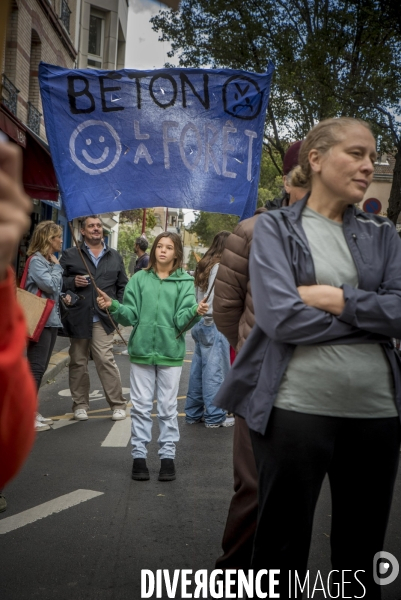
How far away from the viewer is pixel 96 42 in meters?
28.0

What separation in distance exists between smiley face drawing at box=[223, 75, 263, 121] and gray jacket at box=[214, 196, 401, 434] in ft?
8.35

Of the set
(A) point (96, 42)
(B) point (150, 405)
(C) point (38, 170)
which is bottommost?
(B) point (150, 405)

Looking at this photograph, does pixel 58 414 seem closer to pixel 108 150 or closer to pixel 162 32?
pixel 108 150

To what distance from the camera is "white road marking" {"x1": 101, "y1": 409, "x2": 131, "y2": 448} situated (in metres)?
6.77

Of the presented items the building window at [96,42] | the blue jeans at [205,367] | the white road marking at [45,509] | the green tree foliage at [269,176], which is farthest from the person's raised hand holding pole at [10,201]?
the green tree foliage at [269,176]

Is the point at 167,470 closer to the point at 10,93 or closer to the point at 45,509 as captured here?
the point at 45,509

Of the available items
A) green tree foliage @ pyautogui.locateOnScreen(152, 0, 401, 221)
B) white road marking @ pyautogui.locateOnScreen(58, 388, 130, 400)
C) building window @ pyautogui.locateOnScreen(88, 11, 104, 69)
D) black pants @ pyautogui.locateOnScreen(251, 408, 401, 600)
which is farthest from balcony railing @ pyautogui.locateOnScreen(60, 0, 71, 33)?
black pants @ pyautogui.locateOnScreen(251, 408, 401, 600)

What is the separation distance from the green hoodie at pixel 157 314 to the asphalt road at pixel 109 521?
95cm

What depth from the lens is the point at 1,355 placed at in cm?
111

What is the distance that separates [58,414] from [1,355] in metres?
7.35

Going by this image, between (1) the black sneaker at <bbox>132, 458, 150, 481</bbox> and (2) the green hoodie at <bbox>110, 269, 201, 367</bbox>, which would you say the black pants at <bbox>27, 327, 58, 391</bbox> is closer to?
(2) the green hoodie at <bbox>110, 269, 201, 367</bbox>

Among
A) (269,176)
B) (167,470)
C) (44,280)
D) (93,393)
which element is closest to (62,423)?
(44,280)

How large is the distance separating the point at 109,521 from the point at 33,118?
626 inches

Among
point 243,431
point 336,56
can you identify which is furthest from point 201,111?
point 336,56
